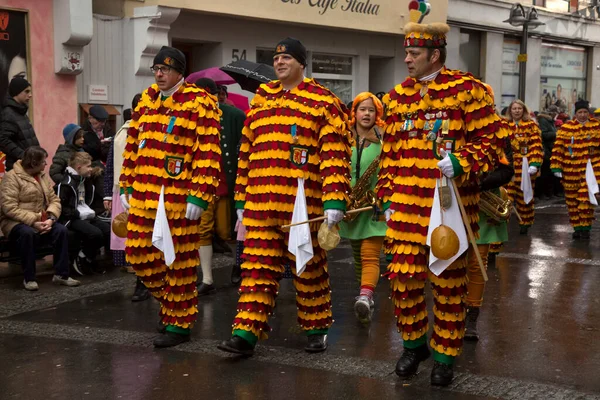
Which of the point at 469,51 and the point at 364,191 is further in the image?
the point at 469,51

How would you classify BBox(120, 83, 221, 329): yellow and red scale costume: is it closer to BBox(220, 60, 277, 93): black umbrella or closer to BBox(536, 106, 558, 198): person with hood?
BBox(220, 60, 277, 93): black umbrella

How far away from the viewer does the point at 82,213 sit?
33.0 feet

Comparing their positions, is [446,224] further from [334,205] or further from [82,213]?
[82,213]

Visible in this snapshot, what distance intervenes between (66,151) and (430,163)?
5.62 m

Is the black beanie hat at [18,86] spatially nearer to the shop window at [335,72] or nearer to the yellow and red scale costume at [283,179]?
the yellow and red scale costume at [283,179]

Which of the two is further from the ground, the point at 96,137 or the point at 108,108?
the point at 108,108

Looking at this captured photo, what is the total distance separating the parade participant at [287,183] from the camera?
6.36 meters

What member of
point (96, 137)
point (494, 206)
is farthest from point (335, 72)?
point (494, 206)

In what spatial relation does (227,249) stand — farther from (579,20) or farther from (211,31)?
(579,20)

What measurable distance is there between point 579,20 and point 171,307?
2378 centimetres

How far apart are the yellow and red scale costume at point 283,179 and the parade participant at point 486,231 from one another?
963 mm

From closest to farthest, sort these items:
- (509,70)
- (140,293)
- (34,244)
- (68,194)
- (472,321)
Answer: (472,321) → (140,293) → (34,244) → (68,194) → (509,70)

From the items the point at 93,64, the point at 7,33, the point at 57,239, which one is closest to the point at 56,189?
the point at 57,239

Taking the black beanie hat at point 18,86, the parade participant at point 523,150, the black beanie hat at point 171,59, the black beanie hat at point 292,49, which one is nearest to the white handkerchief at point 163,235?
the black beanie hat at point 171,59
